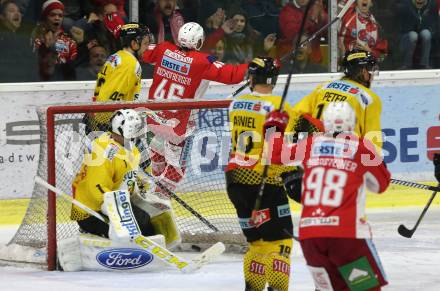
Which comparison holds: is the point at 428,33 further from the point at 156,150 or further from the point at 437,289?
the point at 437,289

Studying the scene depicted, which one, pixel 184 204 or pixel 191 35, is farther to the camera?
pixel 191 35

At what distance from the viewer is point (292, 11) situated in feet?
34.4

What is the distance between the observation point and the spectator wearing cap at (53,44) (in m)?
9.75

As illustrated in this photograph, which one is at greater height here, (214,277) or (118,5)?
(118,5)

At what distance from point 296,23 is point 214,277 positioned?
11.6ft

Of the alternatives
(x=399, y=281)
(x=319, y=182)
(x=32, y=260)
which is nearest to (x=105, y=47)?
(x=32, y=260)

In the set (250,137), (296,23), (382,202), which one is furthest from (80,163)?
A: (296,23)

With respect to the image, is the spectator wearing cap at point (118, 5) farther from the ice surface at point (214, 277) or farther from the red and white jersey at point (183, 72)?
the ice surface at point (214, 277)

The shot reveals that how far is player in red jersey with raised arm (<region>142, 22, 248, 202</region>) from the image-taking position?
851 cm

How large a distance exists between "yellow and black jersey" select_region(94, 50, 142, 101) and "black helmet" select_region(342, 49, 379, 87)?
76.5 inches

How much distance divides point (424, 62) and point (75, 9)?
2.89 metres

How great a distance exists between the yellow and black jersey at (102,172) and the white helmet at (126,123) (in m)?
0.07

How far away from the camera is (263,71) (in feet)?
22.2

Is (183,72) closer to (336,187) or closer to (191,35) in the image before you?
(191,35)
